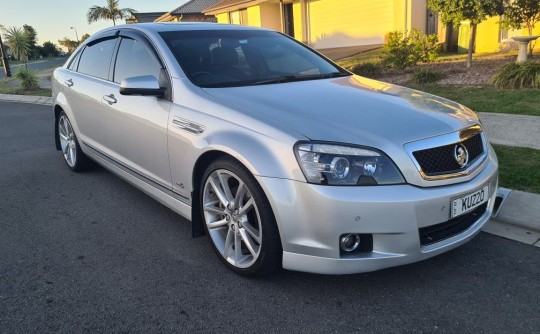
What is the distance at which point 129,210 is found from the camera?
14.4ft

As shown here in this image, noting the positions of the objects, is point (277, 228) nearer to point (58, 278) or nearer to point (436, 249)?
point (436, 249)

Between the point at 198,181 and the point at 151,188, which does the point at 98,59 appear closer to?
the point at 151,188

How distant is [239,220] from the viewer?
9.96 feet

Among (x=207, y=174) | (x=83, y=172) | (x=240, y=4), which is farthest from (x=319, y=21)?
(x=207, y=174)

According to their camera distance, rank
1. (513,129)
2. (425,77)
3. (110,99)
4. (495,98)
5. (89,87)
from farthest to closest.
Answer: (425,77), (495,98), (513,129), (89,87), (110,99)

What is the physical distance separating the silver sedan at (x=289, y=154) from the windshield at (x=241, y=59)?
15 millimetres

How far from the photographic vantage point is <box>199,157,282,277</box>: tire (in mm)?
2779

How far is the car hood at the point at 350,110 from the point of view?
2.71 meters

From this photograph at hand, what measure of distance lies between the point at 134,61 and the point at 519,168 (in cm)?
380

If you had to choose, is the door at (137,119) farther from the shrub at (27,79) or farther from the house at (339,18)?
the shrub at (27,79)

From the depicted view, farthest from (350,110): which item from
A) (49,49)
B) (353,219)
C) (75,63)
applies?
(49,49)

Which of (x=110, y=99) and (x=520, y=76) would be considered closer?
(x=110, y=99)

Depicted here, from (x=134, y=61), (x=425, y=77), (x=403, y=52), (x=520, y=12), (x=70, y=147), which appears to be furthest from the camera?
(x=403, y=52)

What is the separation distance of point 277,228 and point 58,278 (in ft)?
5.22
